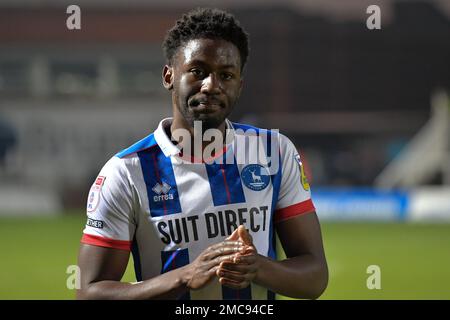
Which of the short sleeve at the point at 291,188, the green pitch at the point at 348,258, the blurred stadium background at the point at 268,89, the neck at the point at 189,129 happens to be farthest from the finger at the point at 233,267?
the blurred stadium background at the point at 268,89

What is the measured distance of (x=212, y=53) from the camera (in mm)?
2672

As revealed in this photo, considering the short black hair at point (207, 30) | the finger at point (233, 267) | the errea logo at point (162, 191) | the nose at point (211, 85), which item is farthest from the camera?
the errea logo at point (162, 191)

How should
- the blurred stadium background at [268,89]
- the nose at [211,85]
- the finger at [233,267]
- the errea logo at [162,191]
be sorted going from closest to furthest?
the finger at [233,267] → the nose at [211,85] → the errea logo at [162,191] → the blurred stadium background at [268,89]

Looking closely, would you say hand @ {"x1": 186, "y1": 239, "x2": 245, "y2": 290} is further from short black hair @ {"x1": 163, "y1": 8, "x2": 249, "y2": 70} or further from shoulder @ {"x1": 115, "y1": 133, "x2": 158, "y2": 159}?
short black hair @ {"x1": 163, "y1": 8, "x2": 249, "y2": 70}

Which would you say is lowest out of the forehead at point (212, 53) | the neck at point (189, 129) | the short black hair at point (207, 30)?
the neck at point (189, 129)

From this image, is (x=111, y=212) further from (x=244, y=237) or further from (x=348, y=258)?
(x=348, y=258)

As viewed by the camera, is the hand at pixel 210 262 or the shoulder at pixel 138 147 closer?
the hand at pixel 210 262

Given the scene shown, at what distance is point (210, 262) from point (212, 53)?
0.69 m

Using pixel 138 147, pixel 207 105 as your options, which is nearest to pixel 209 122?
pixel 207 105

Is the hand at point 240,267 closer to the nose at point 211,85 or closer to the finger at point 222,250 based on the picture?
the finger at point 222,250

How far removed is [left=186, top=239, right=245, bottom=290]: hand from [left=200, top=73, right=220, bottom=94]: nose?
0.50 m

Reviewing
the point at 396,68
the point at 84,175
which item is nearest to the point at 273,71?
the point at 396,68

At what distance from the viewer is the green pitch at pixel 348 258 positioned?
30.5 ft
